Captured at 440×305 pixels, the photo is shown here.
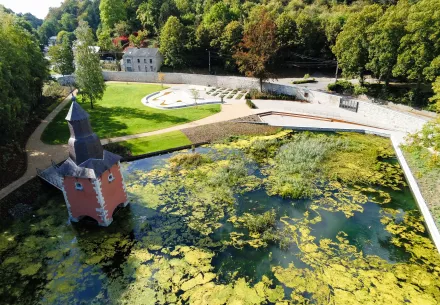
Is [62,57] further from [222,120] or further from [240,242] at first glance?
[240,242]

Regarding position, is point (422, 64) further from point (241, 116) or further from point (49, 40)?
point (49, 40)

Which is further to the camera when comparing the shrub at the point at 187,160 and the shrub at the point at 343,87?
the shrub at the point at 343,87

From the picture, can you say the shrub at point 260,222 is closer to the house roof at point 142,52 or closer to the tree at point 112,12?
the house roof at point 142,52

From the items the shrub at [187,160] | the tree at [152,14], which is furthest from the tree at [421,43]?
the tree at [152,14]

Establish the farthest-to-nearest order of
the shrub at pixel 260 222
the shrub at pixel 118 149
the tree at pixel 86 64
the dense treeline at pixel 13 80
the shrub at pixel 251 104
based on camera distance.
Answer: the shrub at pixel 251 104
the tree at pixel 86 64
the shrub at pixel 118 149
the dense treeline at pixel 13 80
the shrub at pixel 260 222

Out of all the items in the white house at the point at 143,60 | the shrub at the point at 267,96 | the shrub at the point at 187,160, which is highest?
the white house at the point at 143,60

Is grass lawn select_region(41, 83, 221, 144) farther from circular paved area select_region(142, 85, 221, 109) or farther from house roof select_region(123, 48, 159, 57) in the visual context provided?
house roof select_region(123, 48, 159, 57)

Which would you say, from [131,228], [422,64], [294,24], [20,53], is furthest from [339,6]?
[131,228]

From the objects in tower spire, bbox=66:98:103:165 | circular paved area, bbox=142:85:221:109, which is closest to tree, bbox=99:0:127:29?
circular paved area, bbox=142:85:221:109

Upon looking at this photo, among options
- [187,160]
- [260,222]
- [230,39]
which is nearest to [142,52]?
[230,39]
